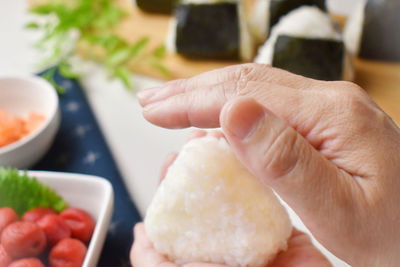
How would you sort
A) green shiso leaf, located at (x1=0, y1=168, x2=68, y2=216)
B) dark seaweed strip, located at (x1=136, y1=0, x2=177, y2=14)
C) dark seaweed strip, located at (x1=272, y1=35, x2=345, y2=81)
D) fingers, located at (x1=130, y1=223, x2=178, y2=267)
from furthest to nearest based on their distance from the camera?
dark seaweed strip, located at (x1=136, y1=0, x2=177, y2=14)
dark seaweed strip, located at (x1=272, y1=35, x2=345, y2=81)
green shiso leaf, located at (x1=0, y1=168, x2=68, y2=216)
fingers, located at (x1=130, y1=223, x2=178, y2=267)

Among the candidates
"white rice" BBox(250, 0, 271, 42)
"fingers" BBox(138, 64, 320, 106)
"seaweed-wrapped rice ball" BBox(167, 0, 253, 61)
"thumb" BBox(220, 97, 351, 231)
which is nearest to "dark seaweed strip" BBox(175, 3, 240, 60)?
"seaweed-wrapped rice ball" BBox(167, 0, 253, 61)

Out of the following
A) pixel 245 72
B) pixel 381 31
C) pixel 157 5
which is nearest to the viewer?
pixel 245 72

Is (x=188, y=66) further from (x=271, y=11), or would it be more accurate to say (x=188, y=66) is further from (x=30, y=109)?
(x=30, y=109)

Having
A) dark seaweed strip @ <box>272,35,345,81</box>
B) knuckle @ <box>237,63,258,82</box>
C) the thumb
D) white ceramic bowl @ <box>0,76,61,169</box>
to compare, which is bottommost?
white ceramic bowl @ <box>0,76,61,169</box>

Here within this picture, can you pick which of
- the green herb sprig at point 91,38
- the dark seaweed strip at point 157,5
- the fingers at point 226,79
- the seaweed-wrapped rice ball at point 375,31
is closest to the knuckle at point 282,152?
the fingers at point 226,79

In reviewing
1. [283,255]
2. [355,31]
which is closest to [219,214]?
[283,255]

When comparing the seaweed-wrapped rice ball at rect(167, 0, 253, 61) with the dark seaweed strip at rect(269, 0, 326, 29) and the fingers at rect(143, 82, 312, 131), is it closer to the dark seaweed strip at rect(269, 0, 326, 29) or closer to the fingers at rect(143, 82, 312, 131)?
the dark seaweed strip at rect(269, 0, 326, 29)

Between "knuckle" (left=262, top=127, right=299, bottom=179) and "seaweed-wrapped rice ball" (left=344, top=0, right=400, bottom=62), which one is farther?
"seaweed-wrapped rice ball" (left=344, top=0, right=400, bottom=62)
